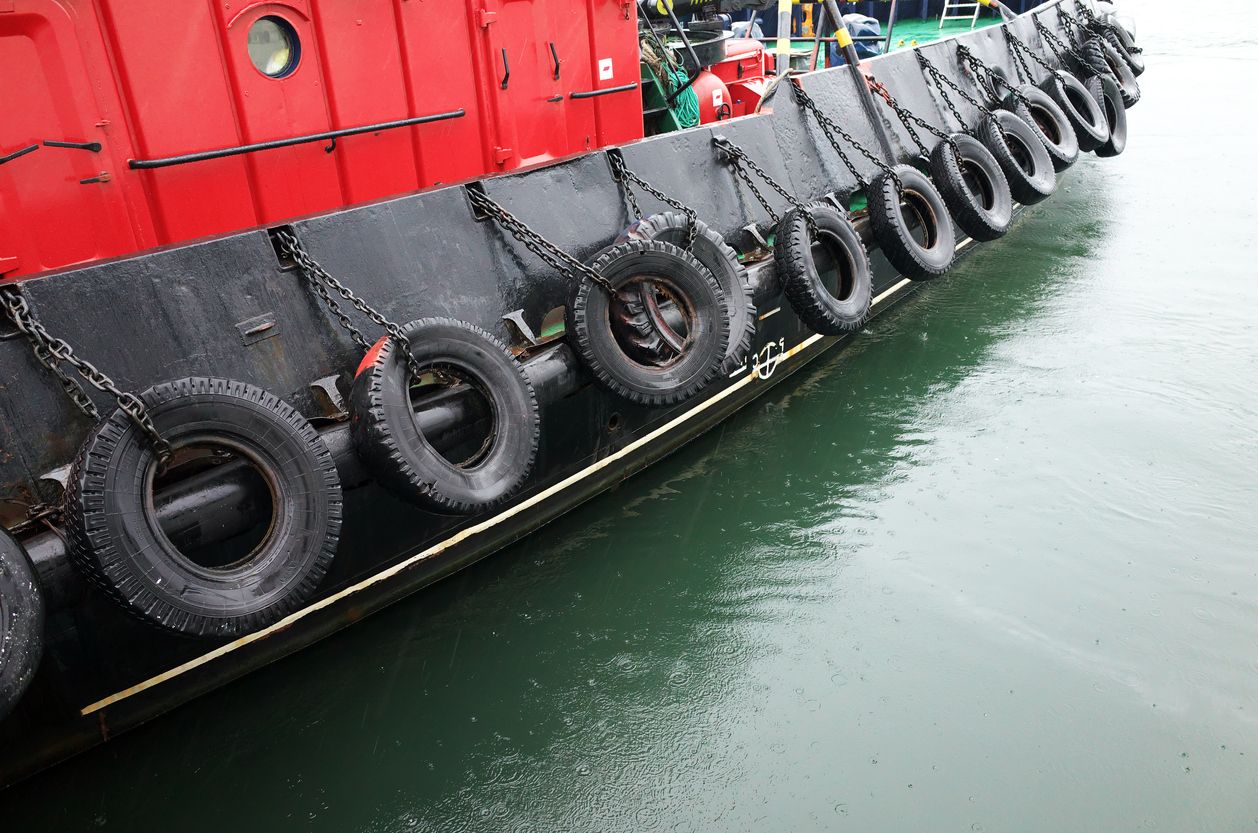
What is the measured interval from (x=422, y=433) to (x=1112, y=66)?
8.82 metres

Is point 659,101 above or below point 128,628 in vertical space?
above

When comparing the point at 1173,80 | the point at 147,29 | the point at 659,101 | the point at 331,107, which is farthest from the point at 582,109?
the point at 1173,80

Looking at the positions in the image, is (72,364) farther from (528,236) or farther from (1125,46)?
(1125,46)

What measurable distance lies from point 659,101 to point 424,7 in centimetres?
212

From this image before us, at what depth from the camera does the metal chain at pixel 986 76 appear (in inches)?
266

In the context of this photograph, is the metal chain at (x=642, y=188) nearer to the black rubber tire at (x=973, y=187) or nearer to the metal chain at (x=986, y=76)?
the black rubber tire at (x=973, y=187)

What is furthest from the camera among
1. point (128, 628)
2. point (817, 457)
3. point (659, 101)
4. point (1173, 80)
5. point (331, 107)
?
point (1173, 80)

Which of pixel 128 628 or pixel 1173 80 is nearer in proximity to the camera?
pixel 128 628

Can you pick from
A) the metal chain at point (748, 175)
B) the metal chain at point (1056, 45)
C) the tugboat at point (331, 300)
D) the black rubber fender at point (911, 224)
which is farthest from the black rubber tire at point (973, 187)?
the metal chain at point (1056, 45)

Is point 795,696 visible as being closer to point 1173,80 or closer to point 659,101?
point 659,101

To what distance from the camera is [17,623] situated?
2115mm

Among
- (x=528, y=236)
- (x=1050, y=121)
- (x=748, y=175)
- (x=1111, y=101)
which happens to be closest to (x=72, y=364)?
(x=528, y=236)

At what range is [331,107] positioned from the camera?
3646 mm

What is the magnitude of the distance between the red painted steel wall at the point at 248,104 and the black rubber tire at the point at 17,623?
1279mm
